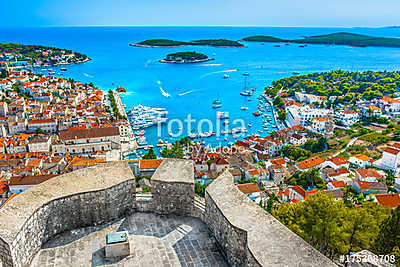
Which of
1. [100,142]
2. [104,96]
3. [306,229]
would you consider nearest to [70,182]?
[306,229]

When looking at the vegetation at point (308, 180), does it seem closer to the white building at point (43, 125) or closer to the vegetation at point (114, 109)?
the vegetation at point (114, 109)

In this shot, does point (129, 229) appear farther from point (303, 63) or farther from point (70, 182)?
point (303, 63)

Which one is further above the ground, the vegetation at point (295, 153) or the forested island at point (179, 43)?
the forested island at point (179, 43)

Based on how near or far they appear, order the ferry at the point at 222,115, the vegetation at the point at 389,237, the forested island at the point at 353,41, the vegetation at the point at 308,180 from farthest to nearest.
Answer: the forested island at the point at 353,41 < the ferry at the point at 222,115 < the vegetation at the point at 308,180 < the vegetation at the point at 389,237

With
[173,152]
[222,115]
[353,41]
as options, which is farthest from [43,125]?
[353,41]

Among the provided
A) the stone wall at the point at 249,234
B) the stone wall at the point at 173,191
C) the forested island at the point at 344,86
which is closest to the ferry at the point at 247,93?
the forested island at the point at 344,86

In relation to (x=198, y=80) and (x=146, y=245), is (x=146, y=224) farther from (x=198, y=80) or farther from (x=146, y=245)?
(x=198, y=80)
